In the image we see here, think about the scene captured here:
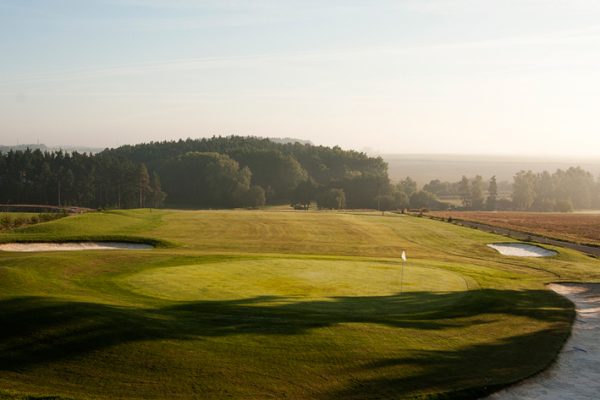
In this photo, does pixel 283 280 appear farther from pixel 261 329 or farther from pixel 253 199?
pixel 253 199

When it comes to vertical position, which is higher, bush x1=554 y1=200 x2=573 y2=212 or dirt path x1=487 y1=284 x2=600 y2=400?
bush x1=554 y1=200 x2=573 y2=212

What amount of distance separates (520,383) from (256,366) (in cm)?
847

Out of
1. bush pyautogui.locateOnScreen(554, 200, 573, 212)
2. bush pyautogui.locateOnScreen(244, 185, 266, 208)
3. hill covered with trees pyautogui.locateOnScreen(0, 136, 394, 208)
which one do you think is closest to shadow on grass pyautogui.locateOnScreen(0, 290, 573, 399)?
hill covered with trees pyautogui.locateOnScreen(0, 136, 394, 208)

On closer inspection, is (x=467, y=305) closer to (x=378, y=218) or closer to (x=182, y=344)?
(x=182, y=344)

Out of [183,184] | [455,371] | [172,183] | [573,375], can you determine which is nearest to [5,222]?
[455,371]

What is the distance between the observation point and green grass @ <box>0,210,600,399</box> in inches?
653

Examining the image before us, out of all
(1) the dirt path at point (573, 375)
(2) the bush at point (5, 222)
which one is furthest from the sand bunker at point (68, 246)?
(1) the dirt path at point (573, 375)

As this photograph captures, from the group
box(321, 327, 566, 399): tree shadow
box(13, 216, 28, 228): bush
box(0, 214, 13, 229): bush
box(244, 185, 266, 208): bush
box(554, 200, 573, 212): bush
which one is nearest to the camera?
box(321, 327, 566, 399): tree shadow

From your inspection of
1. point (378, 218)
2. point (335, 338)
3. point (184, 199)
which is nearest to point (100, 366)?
point (335, 338)

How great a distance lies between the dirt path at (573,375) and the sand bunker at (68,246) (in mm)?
41058

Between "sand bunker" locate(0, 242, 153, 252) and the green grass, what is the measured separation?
14012mm

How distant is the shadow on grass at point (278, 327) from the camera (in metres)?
17.5

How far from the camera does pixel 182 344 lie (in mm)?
18453

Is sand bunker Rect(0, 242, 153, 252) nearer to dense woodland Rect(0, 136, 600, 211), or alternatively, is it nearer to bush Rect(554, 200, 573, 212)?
dense woodland Rect(0, 136, 600, 211)
